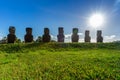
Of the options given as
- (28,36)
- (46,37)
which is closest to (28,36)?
(28,36)

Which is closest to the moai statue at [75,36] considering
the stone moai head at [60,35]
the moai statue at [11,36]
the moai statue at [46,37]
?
the stone moai head at [60,35]

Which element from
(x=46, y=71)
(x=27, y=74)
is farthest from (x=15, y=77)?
(x=46, y=71)

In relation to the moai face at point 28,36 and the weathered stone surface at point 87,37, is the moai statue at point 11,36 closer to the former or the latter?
the moai face at point 28,36

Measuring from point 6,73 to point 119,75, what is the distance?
792 centimetres

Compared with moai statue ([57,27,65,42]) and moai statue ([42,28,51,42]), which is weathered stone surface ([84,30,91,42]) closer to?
moai statue ([57,27,65,42])

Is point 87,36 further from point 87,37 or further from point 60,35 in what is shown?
point 60,35

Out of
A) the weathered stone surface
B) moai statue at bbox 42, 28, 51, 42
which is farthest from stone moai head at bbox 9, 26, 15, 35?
the weathered stone surface

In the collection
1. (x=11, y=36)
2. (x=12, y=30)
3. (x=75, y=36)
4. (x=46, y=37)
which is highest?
(x=12, y=30)

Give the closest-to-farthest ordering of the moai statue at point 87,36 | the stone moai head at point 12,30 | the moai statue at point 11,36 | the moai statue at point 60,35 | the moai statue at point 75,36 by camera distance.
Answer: the moai statue at point 11,36 < the stone moai head at point 12,30 < the moai statue at point 60,35 < the moai statue at point 75,36 < the moai statue at point 87,36

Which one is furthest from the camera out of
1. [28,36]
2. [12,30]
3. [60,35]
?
[60,35]

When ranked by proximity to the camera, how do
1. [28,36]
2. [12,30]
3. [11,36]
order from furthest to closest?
[28,36] < [12,30] < [11,36]

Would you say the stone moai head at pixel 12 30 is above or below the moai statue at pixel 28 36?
above

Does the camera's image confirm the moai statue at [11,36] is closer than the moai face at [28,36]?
Yes

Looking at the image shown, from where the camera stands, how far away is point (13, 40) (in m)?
52.1
